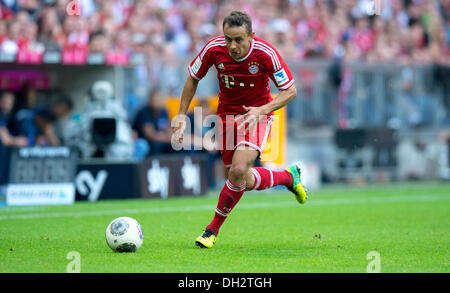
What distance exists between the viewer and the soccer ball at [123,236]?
6.89 meters

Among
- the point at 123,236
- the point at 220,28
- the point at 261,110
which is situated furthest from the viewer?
the point at 220,28

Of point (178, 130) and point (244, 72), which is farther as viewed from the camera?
point (244, 72)

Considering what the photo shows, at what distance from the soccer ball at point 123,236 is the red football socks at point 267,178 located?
153cm

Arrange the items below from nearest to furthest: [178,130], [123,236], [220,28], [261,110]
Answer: [123,236] → [261,110] → [178,130] → [220,28]

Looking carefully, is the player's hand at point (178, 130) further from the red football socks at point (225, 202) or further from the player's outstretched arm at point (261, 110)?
the red football socks at point (225, 202)

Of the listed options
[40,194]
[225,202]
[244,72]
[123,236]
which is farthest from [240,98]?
[40,194]

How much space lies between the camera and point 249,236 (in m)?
8.66

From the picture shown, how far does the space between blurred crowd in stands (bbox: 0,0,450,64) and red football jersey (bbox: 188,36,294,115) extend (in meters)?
6.21

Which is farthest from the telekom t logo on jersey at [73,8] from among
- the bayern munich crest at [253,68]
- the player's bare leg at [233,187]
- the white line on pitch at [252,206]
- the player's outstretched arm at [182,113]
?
the player's bare leg at [233,187]

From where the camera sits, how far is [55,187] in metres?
13.0

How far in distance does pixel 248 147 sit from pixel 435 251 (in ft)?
6.72

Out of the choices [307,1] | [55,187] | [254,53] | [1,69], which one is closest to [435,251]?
[254,53]

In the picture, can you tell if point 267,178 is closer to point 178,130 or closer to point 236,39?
point 178,130

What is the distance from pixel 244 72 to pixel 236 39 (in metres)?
0.50
